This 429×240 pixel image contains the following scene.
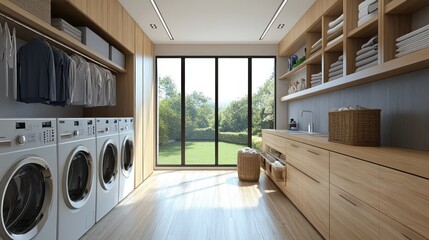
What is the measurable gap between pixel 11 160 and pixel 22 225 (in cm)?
43

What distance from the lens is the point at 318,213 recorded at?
220cm

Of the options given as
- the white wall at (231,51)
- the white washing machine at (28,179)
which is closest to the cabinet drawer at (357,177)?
the white washing machine at (28,179)

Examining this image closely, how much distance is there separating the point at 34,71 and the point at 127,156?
5.84 ft

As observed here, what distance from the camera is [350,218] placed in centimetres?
166

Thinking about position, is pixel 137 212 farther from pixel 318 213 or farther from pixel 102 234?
pixel 318 213

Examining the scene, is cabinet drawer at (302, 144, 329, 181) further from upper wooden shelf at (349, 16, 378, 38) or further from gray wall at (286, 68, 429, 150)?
upper wooden shelf at (349, 16, 378, 38)

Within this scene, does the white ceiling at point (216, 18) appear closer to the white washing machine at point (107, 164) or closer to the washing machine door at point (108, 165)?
the white washing machine at point (107, 164)

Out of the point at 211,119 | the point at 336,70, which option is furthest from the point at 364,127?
the point at 211,119

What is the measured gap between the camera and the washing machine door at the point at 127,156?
3312 millimetres

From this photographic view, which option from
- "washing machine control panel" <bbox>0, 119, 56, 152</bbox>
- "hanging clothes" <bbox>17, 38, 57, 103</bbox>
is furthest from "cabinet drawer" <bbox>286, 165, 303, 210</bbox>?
"hanging clothes" <bbox>17, 38, 57, 103</bbox>

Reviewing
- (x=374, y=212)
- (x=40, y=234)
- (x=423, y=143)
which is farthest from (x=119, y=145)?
(x=423, y=143)

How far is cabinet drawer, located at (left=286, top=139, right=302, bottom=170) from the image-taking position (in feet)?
9.04

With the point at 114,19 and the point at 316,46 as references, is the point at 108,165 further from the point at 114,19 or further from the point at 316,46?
the point at 316,46

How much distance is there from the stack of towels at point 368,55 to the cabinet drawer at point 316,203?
1.07 meters
